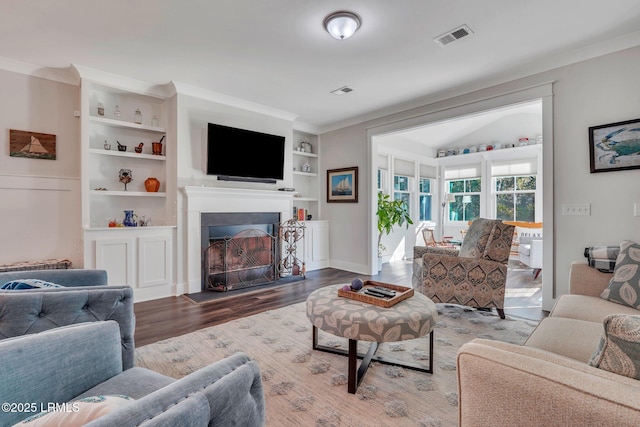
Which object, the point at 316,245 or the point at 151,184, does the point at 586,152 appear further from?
the point at 151,184

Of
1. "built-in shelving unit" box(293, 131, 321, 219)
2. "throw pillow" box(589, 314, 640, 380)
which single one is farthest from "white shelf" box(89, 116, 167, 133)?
"throw pillow" box(589, 314, 640, 380)

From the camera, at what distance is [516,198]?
22.9 ft

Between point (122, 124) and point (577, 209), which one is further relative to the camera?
point (122, 124)

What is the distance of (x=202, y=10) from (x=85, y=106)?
6.62 feet

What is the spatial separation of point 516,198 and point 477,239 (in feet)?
15.6

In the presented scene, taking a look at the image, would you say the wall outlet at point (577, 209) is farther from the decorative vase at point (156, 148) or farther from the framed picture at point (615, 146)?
the decorative vase at point (156, 148)

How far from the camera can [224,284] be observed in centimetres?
413

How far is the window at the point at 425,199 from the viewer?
765cm

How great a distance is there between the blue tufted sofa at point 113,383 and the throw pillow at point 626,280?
2.31m

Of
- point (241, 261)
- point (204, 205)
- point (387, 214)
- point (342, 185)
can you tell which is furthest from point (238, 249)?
point (387, 214)

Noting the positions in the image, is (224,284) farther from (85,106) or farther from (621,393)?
(621,393)

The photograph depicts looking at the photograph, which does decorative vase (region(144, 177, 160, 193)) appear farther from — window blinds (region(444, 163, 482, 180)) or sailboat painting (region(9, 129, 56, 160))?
window blinds (region(444, 163, 482, 180))

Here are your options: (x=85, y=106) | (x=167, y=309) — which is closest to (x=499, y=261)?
(x=167, y=309)

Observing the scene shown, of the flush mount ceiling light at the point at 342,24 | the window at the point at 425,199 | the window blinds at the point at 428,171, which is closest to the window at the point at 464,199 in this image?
the window blinds at the point at 428,171
